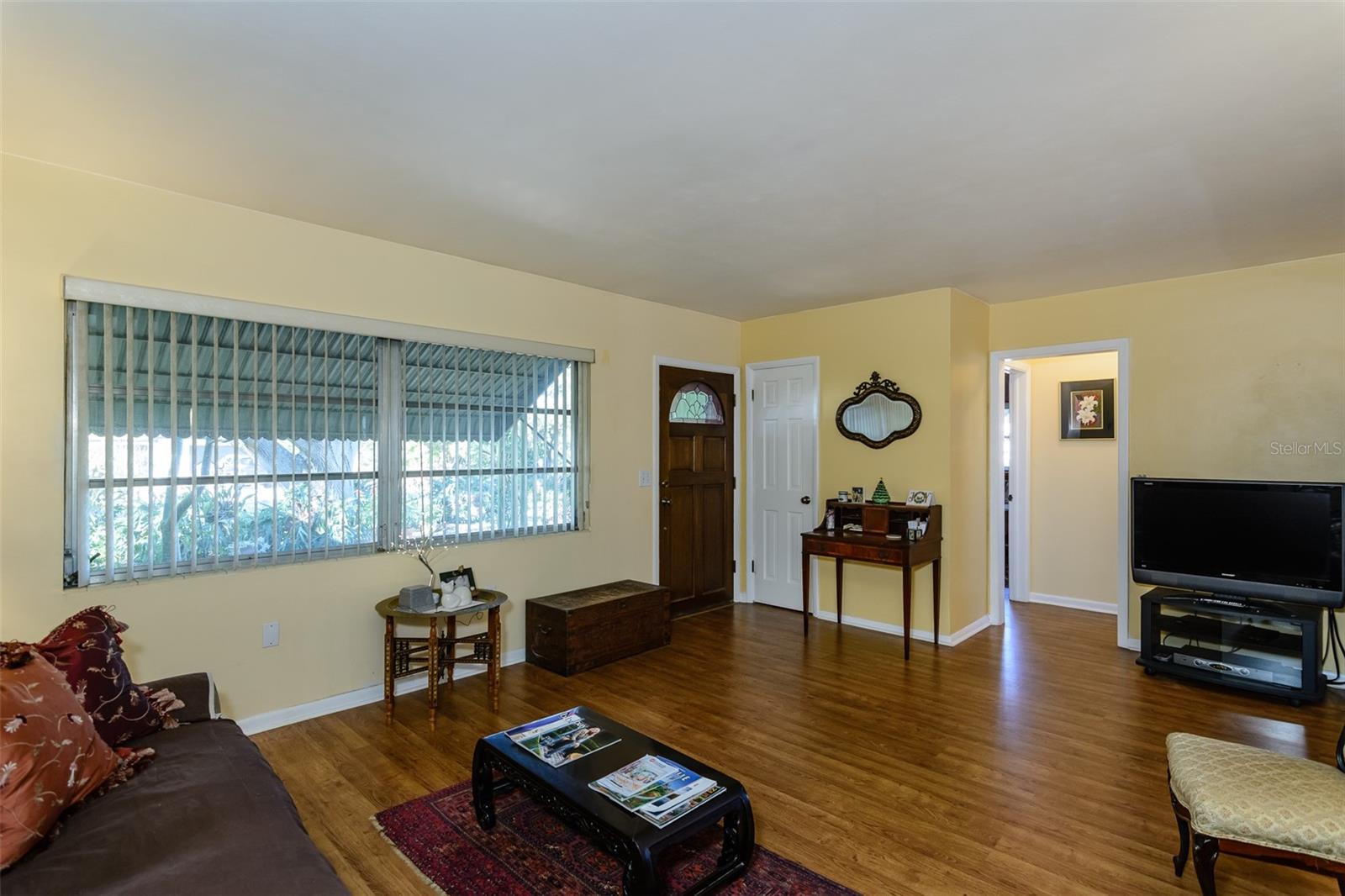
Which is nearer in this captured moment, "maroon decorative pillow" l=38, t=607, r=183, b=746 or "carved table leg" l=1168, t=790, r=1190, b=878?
"maroon decorative pillow" l=38, t=607, r=183, b=746

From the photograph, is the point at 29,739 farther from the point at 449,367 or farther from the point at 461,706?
the point at 449,367

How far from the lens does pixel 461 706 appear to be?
3.46 meters

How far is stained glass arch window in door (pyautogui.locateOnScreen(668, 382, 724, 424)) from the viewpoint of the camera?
17.5 ft

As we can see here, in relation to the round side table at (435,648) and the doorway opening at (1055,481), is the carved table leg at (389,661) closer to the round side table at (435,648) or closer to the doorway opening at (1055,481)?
the round side table at (435,648)

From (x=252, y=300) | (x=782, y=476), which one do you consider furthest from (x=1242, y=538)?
(x=252, y=300)

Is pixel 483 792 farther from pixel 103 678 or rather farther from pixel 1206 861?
pixel 1206 861

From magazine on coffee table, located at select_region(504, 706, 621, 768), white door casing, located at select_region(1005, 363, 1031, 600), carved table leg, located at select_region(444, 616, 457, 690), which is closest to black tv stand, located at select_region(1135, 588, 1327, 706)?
white door casing, located at select_region(1005, 363, 1031, 600)

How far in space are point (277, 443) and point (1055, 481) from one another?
233 inches

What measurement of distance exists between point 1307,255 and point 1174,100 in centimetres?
263

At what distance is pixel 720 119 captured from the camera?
2.27 m

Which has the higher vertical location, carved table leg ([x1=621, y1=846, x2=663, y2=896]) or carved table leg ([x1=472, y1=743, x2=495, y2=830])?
carved table leg ([x1=621, y1=846, x2=663, y2=896])

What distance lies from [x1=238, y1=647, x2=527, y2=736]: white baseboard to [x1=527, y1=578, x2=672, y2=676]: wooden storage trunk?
16.9 inches

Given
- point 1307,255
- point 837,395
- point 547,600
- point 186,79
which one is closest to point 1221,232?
point 1307,255

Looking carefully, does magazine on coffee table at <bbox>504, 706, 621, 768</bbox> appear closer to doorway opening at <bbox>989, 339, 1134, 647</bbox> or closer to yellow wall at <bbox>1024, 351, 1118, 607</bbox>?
doorway opening at <bbox>989, 339, 1134, 647</bbox>
